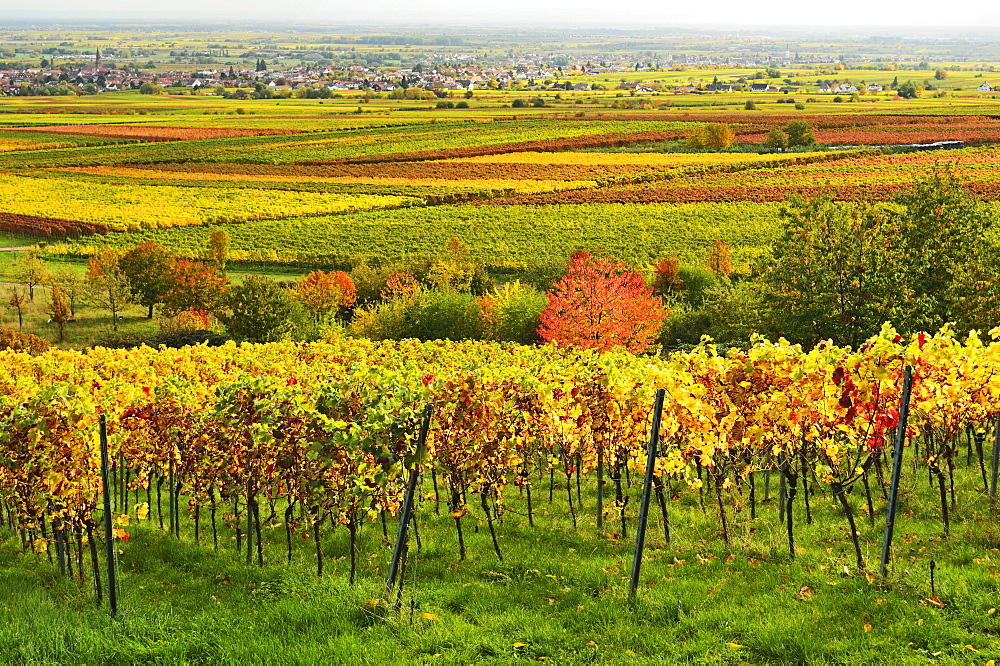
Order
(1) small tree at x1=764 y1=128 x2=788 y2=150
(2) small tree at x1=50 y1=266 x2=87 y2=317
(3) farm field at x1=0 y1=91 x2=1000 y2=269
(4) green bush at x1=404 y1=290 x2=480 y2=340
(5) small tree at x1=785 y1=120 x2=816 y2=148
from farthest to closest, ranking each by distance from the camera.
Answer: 1. (5) small tree at x1=785 y1=120 x2=816 y2=148
2. (1) small tree at x1=764 y1=128 x2=788 y2=150
3. (3) farm field at x1=0 y1=91 x2=1000 y2=269
4. (2) small tree at x1=50 y1=266 x2=87 y2=317
5. (4) green bush at x1=404 y1=290 x2=480 y2=340

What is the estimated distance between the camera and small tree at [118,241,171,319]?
50438 mm

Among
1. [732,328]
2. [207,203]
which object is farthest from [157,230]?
[732,328]

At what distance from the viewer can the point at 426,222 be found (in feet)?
259

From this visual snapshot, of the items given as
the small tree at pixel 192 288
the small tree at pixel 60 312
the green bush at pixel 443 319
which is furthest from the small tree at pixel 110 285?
the green bush at pixel 443 319

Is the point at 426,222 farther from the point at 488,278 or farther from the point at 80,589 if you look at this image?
the point at 80,589

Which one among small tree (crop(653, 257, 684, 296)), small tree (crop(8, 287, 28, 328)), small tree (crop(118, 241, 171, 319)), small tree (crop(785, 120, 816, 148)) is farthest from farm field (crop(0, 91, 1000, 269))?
small tree (crop(118, 241, 171, 319))

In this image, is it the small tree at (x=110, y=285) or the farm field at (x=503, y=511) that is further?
the small tree at (x=110, y=285)

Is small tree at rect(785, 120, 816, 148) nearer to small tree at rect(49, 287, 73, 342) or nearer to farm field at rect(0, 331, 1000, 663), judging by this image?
small tree at rect(49, 287, 73, 342)

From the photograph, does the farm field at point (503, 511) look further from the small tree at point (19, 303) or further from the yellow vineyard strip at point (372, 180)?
the yellow vineyard strip at point (372, 180)

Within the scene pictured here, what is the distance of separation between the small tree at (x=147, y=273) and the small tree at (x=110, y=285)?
50cm

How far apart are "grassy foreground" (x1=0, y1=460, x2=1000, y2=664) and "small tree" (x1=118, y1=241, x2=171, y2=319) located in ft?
131

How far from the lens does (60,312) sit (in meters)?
47.0

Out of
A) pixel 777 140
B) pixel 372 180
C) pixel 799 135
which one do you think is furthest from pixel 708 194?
pixel 799 135

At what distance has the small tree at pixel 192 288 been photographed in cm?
4962
